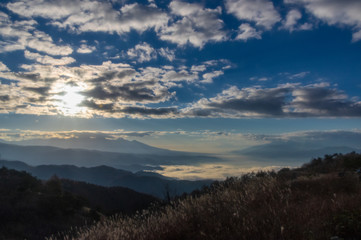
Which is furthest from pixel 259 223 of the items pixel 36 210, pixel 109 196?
pixel 109 196

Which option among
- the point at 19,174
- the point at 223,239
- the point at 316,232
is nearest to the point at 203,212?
the point at 223,239

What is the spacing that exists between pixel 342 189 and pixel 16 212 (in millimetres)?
22846

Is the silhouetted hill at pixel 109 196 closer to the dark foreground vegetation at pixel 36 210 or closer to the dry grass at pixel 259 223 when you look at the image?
the dark foreground vegetation at pixel 36 210

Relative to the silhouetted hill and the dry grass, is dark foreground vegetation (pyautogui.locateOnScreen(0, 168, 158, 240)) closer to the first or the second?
the dry grass

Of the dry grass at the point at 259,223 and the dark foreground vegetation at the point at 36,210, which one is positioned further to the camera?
the dark foreground vegetation at the point at 36,210

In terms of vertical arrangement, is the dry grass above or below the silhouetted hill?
above

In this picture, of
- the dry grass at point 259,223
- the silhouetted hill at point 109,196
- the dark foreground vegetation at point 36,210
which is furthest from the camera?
the silhouetted hill at point 109,196

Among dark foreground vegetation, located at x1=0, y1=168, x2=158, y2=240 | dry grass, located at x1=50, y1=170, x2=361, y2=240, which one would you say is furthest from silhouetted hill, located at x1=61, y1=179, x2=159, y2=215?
dry grass, located at x1=50, y1=170, x2=361, y2=240

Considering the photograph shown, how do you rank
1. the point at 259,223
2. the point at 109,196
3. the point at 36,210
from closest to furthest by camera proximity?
the point at 259,223 → the point at 36,210 → the point at 109,196

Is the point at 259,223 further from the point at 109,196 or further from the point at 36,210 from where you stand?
the point at 109,196

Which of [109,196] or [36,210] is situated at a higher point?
[36,210]

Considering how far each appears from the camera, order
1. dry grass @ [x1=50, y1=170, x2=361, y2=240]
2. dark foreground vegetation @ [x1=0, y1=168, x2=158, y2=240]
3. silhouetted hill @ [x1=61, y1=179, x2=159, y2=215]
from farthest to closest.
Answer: silhouetted hill @ [x1=61, y1=179, x2=159, y2=215]
dark foreground vegetation @ [x1=0, y1=168, x2=158, y2=240]
dry grass @ [x1=50, y1=170, x2=361, y2=240]

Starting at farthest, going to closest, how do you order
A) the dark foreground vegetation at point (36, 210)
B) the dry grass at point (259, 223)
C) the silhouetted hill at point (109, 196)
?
the silhouetted hill at point (109, 196), the dark foreground vegetation at point (36, 210), the dry grass at point (259, 223)

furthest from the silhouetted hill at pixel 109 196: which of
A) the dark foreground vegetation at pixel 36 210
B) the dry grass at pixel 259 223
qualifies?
the dry grass at pixel 259 223
